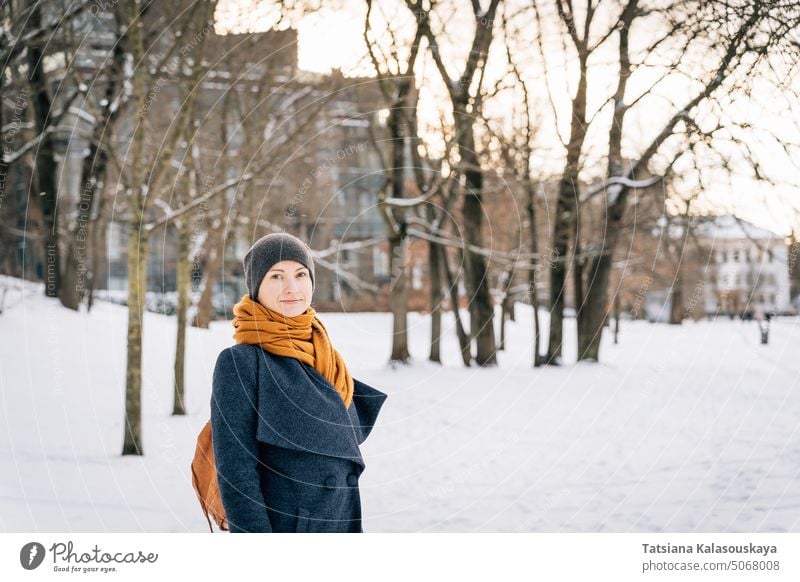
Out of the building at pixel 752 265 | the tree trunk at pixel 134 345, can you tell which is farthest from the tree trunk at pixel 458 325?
the tree trunk at pixel 134 345

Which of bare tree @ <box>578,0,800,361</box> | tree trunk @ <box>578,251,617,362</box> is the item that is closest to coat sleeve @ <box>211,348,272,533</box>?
bare tree @ <box>578,0,800,361</box>

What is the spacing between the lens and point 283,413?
261 centimetres

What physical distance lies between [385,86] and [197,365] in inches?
178

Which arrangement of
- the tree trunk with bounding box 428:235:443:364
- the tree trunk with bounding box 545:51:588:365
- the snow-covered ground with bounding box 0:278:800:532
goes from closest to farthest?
the snow-covered ground with bounding box 0:278:800:532
the tree trunk with bounding box 545:51:588:365
the tree trunk with bounding box 428:235:443:364

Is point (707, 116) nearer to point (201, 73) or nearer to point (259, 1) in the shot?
point (259, 1)

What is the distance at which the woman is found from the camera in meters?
2.54

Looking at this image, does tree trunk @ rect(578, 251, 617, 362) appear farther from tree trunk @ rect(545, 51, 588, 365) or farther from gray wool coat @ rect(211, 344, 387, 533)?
gray wool coat @ rect(211, 344, 387, 533)

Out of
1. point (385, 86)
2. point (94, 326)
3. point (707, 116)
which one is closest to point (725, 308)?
point (707, 116)

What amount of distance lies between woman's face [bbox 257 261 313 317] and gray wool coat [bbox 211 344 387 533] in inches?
7.8

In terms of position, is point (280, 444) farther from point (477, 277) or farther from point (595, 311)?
point (477, 277)

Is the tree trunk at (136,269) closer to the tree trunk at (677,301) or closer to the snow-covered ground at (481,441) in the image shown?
the snow-covered ground at (481,441)

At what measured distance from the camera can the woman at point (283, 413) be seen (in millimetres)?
2543

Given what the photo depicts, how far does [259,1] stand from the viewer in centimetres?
645
